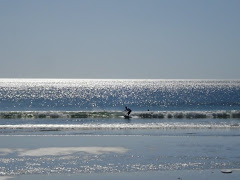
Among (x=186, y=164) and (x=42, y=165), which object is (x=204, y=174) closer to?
(x=186, y=164)

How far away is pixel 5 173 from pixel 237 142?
1692 centimetres

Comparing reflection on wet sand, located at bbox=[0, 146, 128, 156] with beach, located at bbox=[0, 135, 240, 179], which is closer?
beach, located at bbox=[0, 135, 240, 179]

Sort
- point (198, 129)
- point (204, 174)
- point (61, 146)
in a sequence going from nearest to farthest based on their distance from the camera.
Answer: point (204, 174), point (61, 146), point (198, 129)

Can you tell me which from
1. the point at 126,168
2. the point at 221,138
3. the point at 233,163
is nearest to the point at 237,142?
the point at 221,138

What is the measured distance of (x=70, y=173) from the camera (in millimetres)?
20312

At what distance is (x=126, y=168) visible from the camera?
70.3ft

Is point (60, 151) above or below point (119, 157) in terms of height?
above

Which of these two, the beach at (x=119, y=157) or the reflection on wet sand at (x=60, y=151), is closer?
the beach at (x=119, y=157)

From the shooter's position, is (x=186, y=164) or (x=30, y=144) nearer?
(x=186, y=164)

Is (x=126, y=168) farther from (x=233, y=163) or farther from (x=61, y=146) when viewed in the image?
(x=61, y=146)

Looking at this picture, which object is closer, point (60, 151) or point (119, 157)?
point (119, 157)

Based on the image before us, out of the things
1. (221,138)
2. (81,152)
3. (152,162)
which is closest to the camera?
(152,162)

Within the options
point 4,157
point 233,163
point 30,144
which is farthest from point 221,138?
point 4,157

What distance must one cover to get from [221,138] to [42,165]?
51.8 feet
